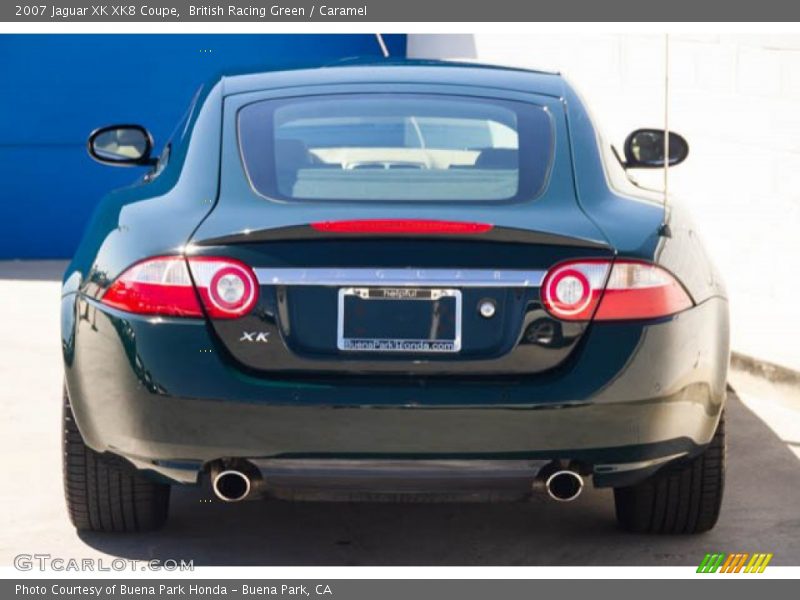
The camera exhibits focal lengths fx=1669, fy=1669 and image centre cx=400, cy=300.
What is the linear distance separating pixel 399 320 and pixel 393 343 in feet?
0.21

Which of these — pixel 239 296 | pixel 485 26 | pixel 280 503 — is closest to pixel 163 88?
pixel 485 26

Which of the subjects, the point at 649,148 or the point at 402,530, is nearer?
the point at 402,530

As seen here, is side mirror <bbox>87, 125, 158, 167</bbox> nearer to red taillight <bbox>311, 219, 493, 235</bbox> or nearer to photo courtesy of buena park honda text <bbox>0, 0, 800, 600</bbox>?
photo courtesy of buena park honda text <bbox>0, 0, 800, 600</bbox>

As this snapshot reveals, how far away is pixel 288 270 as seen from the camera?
4465 millimetres

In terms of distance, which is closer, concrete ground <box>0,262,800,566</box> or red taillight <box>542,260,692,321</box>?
red taillight <box>542,260,692,321</box>

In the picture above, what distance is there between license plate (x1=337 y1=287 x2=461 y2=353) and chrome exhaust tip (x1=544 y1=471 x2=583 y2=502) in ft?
1.49

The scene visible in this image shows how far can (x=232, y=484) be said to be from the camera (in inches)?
182

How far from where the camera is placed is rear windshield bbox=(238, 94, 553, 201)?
486 cm

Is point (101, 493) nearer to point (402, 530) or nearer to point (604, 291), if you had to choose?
point (402, 530)

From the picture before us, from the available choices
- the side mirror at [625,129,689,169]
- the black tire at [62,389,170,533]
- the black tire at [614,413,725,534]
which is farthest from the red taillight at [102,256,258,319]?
the side mirror at [625,129,689,169]

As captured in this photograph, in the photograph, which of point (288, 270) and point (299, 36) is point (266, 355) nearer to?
point (288, 270)

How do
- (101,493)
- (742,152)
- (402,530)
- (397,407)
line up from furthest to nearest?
(742,152) < (402,530) < (101,493) < (397,407)

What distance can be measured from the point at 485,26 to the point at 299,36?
2113mm
